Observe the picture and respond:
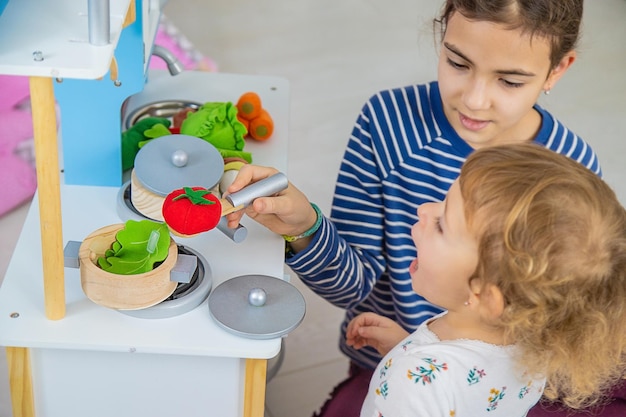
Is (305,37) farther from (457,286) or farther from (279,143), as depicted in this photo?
(457,286)

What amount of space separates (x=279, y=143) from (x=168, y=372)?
0.43m

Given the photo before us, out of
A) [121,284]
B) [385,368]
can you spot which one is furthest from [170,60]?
[385,368]

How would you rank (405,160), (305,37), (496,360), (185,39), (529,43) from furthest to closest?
(305,37)
(185,39)
(405,160)
(529,43)
(496,360)

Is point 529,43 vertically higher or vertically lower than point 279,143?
higher

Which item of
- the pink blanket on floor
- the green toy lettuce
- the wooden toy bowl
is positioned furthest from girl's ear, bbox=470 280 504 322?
the pink blanket on floor

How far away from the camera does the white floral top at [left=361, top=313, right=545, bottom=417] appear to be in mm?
957

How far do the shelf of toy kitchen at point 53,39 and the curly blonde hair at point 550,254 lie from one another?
1.24ft

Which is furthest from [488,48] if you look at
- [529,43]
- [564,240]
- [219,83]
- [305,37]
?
[305,37]

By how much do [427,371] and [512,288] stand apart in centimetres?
12

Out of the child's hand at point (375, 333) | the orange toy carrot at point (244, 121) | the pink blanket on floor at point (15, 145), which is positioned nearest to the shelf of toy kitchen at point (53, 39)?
the orange toy carrot at point (244, 121)

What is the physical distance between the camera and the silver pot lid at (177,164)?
1.16m

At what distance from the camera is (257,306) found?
1074 mm

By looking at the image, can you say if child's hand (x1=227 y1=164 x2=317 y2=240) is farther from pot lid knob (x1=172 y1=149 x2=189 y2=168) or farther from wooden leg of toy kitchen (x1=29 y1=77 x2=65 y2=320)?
wooden leg of toy kitchen (x1=29 y1=77 x2=65 y2=320)

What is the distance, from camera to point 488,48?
114 centimetres
